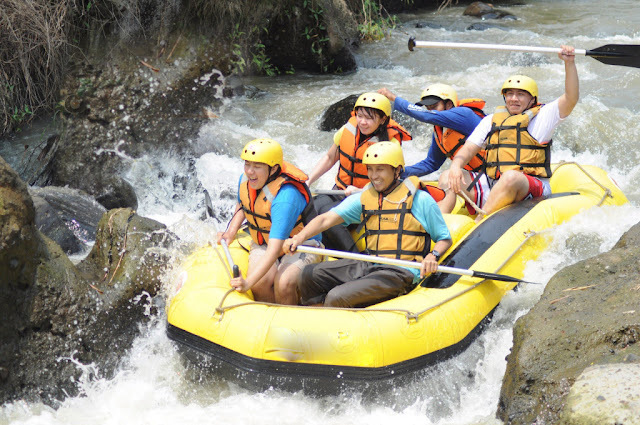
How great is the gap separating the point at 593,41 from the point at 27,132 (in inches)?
326

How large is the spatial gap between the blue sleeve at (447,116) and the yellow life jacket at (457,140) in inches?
2.4

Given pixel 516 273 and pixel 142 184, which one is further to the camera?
pixel 142 184

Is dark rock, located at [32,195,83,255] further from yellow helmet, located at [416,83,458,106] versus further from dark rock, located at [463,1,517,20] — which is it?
dark rock, located at [463,1,517,20]

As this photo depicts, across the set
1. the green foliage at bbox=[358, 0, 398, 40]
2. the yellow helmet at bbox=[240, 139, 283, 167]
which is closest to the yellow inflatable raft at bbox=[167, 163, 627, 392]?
the yellow helmet at bbox=[240, 139, 283, 167]

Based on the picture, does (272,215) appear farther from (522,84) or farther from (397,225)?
(522,84)

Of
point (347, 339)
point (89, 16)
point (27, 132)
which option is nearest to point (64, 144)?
point (27, 132)

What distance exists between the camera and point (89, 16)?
801cm

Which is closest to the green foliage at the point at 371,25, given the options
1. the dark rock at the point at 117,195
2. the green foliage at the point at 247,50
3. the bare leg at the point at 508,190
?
the green foliage at the point at 247,50

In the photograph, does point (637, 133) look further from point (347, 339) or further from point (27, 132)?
point (27, 132)

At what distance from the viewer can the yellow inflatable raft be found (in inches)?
156

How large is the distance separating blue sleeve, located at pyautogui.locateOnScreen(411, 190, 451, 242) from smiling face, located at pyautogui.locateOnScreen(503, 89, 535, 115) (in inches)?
54.4

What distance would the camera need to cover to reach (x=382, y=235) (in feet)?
14.4

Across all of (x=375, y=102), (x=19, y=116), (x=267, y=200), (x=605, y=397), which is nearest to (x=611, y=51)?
(x=375, y=102)

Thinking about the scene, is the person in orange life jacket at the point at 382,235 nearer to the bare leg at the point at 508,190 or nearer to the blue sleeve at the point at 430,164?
the bare leg at the point at 508,190
